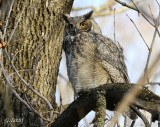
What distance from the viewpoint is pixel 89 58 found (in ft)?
9.49

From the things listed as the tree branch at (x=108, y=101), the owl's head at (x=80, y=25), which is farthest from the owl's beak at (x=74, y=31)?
the tree branch at (x=108, y=101)

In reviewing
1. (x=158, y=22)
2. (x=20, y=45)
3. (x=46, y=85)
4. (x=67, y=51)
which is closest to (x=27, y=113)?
(x=46, y=85)

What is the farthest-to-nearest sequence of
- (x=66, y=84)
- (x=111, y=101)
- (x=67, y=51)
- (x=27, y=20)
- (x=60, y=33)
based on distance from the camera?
(x=66, y=84) → (x=67, y=51) → (x=60, y=33) → (x=27, y=20) → (x=111, y=101)

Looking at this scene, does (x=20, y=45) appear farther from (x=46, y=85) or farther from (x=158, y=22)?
(x=158, y=22)

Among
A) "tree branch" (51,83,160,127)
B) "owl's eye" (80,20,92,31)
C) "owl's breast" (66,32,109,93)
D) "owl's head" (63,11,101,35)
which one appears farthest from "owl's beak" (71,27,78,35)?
"tree branch" (51,83,160,127)

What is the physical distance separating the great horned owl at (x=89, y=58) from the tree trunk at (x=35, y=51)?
215 mm

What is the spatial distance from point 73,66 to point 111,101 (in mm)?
1015

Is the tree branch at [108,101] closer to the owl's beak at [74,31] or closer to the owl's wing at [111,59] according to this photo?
the owl's wing at [111,59]

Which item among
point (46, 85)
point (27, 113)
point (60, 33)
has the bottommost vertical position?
point (27, 113)

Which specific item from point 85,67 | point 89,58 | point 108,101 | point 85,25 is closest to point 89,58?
point 89,58

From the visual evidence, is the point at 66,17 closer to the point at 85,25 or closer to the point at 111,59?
the point at 85,25

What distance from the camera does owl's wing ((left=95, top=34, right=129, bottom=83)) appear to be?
301 cm

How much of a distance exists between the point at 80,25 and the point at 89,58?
590 mm

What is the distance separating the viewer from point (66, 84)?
3.52 meters
